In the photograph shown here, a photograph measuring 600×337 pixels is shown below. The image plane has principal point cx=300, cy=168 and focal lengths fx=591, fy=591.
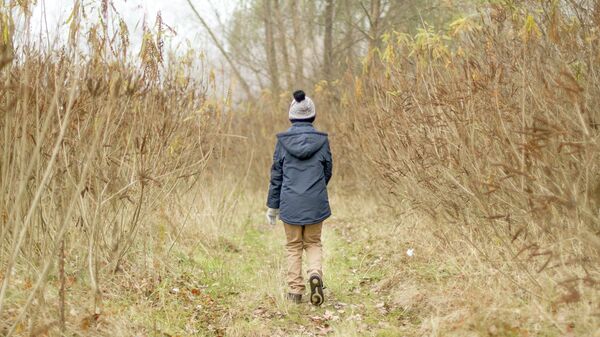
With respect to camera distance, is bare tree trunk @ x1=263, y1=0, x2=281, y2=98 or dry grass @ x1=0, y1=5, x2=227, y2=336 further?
bare tree trunk @ x1=263, y1=0, x2=281, y2=98

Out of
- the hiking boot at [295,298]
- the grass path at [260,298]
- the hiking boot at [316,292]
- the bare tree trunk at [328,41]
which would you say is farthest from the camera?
the bare tree trunk at [328,41]

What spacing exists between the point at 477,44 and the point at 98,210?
3.21 m

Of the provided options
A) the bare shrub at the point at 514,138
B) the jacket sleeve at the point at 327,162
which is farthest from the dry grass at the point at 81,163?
the bare shrub at the point at 514,138

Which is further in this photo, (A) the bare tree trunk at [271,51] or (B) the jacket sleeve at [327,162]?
(A) the bare tree trunk at [271,51]

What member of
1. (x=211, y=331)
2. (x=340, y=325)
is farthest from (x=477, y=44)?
(x=211, y=331)

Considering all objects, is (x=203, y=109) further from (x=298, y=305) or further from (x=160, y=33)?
(x=298, y=305)

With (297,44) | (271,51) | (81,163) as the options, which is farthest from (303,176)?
(271,51)

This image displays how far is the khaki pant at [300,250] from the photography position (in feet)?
15.9

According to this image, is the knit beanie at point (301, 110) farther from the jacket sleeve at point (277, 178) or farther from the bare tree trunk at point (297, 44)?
the bare tree trunk at point (297, 44)

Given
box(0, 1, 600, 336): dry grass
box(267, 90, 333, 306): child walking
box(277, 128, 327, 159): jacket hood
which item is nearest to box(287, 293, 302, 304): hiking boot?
box(267, 90, 333, 306): child walking

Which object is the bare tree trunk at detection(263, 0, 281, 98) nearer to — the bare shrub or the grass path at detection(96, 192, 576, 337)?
the grass path at detection(96, 192, 576, 337)

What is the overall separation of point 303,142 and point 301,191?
402 millimetres

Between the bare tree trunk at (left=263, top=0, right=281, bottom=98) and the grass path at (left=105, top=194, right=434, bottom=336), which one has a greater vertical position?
the bare tree trunk at (left=263, top=0, right=281, bottom=98)

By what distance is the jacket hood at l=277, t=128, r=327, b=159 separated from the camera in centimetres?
484
